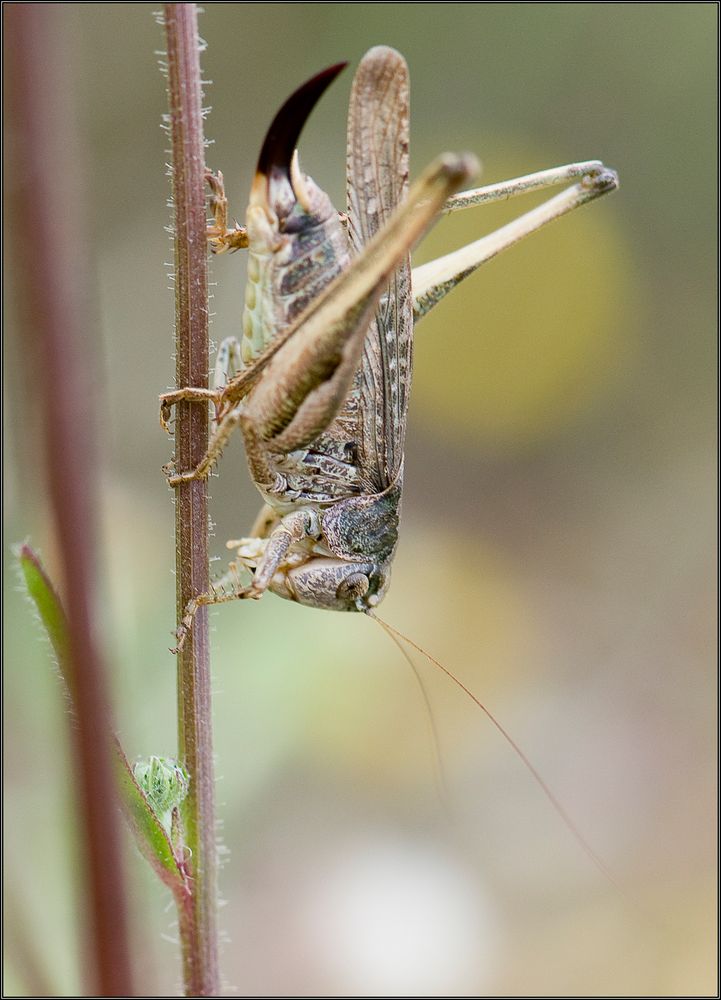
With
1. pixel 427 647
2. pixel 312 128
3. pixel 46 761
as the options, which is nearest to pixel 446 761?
pixel 427 647

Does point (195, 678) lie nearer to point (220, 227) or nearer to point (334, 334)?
point (334, 334)

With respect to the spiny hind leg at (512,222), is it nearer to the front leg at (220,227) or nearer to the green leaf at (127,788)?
the front leg at (220,227)

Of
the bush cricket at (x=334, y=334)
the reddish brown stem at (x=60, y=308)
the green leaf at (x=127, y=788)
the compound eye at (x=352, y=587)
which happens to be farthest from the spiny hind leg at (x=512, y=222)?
the reddish brown stem at (x=60, y=308)

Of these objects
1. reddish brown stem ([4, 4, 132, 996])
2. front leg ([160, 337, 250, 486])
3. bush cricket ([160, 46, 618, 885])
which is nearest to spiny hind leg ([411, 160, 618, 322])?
bush cricket ([160, 46, 618, 885])

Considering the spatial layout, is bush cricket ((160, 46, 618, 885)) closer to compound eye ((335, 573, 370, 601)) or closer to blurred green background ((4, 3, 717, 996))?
compound eye ((335, 573, 370, 601))

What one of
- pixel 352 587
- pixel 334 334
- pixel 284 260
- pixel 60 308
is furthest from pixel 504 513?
pixel 60 308
